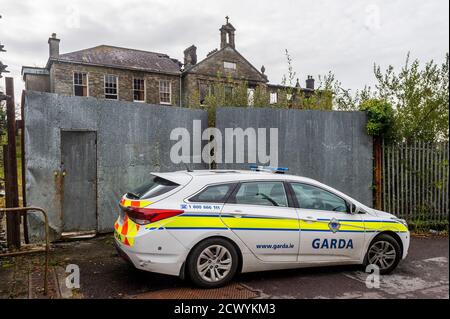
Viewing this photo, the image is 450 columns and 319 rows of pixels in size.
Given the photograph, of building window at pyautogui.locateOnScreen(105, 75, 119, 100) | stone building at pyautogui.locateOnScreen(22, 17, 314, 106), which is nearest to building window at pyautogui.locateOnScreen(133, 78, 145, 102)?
stone building at pyautogui.locateOnScreen(22, 17, 314, 106)

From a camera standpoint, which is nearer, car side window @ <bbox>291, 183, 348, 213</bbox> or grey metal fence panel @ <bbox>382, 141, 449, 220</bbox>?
car side window @ <bbox>291, 183, 348, 213</bbox>

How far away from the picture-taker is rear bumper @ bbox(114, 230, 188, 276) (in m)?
4.28

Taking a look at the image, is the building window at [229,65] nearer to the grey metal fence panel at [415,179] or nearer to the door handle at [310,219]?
the grey metal fence panel at [415,179]

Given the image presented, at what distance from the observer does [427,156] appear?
341 inches

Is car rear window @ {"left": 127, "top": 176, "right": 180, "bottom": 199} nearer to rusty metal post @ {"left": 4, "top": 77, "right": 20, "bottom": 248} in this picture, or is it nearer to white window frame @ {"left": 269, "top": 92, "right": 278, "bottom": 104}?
rusty metal post @ {"left": 4, "top": 77, "right": 20, "bottom": 248}

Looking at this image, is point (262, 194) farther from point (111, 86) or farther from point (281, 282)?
point (111, 86)

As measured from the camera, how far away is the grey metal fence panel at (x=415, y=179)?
858cm

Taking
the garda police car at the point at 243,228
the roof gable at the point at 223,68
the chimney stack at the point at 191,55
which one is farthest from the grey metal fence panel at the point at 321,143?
the chimney stack at the point at 191,55

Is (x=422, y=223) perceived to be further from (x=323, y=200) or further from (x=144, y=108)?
(x=144, y=108)

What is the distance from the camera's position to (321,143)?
8383mm

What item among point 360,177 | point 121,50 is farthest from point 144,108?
point 121,50

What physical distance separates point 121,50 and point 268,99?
2138 cm

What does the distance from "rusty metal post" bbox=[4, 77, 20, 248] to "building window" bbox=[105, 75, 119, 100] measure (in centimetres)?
2094

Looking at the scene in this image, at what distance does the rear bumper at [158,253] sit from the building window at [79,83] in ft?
77.4
